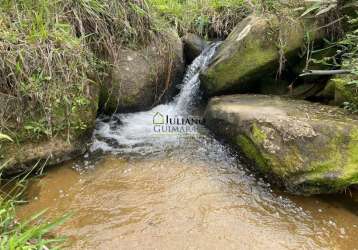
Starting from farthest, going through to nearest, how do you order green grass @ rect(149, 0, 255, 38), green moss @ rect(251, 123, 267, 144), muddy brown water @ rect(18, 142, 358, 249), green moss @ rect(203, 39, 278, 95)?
1. green grass @ rect(149, 0, 255, 38)
2. green moss @ rect(203, 39, 278, 95)
3. green moss @ rect(251, 123, 267, 144)
4. muddy brown water @ rect(18, 142, 358, 249)

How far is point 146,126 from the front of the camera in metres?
3.85

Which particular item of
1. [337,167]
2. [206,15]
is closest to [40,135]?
[337,167]

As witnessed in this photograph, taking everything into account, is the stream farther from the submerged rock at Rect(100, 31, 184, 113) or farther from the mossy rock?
the mossy rock

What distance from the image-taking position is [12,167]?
114 inches

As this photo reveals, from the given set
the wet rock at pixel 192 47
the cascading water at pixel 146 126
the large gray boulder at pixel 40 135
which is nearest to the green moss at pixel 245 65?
the cascading water at pixel 146 126

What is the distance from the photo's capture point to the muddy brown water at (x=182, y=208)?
233cm

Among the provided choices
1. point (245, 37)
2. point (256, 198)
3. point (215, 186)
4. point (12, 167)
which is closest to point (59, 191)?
point (12, 167)

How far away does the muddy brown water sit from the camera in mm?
2330

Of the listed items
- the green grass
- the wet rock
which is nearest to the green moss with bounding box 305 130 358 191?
the wet rock

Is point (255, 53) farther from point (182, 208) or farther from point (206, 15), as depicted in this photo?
point (182, 208)

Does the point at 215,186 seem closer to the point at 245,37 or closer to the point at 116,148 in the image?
the point at 116,148

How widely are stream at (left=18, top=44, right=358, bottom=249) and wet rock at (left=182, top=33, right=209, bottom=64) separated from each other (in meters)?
1.50

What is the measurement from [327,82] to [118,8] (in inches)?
86.4

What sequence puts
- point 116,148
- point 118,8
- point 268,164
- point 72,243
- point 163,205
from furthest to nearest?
point 118,8
point 116,148
point 268,164
point 163,205
point 72,243
